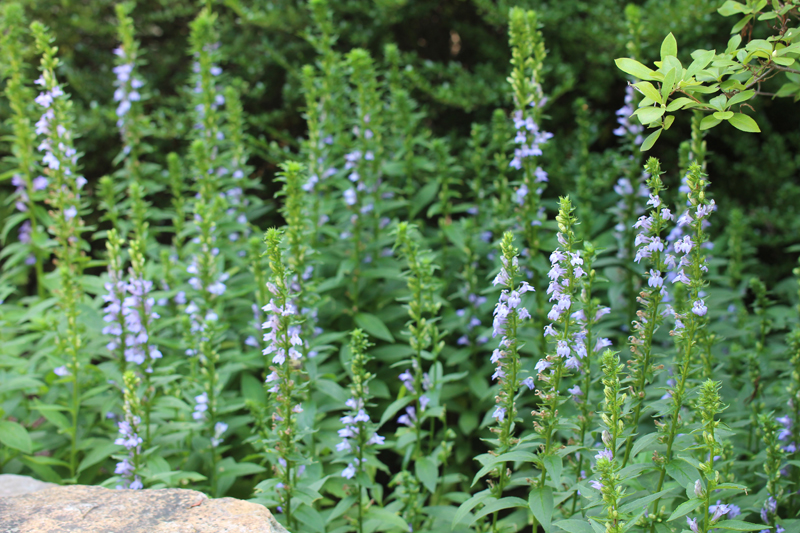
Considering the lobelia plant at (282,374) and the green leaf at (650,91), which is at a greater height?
the green leaf at (650,91)

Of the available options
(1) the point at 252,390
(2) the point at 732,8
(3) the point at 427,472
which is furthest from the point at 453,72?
(3) the point at 427,472

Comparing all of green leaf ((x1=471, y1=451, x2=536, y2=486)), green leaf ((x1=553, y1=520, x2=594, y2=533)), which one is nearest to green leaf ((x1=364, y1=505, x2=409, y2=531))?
green leaf ((x1=471, y1=451, x2=536, y2=486))

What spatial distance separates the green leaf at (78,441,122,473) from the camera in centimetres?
324

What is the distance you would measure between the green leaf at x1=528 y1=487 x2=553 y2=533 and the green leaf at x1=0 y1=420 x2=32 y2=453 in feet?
8.14

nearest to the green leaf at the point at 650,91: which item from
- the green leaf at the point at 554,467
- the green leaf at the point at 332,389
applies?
the green leaf at the point at 554,467

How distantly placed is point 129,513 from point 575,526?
1.66 m

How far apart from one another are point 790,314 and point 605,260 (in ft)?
4.45

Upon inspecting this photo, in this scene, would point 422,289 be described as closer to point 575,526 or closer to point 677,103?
point 575,526

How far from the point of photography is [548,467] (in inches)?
89.0

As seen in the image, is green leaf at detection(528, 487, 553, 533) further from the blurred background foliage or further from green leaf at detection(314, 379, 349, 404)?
the blurred background foliage

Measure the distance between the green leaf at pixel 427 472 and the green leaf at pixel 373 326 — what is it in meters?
0.87

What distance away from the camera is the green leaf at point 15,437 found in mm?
3146

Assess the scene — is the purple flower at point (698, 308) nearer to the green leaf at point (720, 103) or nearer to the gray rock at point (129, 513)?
the green leaf at point (720, 103)

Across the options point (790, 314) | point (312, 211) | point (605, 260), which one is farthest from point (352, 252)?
point (790, 314)
